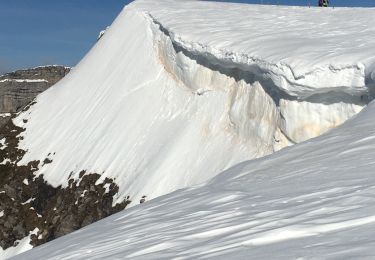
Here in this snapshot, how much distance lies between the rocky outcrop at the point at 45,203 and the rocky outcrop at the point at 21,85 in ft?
262

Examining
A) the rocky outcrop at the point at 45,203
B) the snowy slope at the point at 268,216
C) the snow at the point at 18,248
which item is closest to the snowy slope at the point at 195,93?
the rocky outcrop at the point at 45,203

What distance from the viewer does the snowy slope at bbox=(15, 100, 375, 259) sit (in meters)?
4.49

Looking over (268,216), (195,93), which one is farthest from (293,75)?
(268,216)

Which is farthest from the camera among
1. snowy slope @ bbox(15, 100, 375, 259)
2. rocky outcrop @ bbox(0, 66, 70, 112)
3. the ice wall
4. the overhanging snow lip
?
rocky outcrop @ bbox(0, 66, 70, 112)

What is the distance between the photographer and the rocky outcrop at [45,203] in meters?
23.5

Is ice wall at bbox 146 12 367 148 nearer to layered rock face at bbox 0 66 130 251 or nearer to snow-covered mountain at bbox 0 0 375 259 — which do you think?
snow-covered mountain at bbox 0 0 375 259

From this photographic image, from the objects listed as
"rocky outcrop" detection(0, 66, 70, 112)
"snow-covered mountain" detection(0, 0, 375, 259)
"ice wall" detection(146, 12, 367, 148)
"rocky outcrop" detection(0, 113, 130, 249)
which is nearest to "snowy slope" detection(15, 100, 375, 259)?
"snow-covered mountain" detection(0, 0, 375, 259)

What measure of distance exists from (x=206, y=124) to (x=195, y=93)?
2371 millimetres

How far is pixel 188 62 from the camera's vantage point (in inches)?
1008

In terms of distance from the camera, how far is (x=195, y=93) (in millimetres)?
25156

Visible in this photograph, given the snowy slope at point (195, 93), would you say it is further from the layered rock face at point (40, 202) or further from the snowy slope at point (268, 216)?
the snowy slope at point (268, 216)

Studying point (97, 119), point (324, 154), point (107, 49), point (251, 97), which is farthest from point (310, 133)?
point (107, 49)

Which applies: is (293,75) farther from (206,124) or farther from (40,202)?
(40,202)

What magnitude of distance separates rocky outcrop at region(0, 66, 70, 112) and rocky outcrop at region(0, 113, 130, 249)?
7985 centimetres
